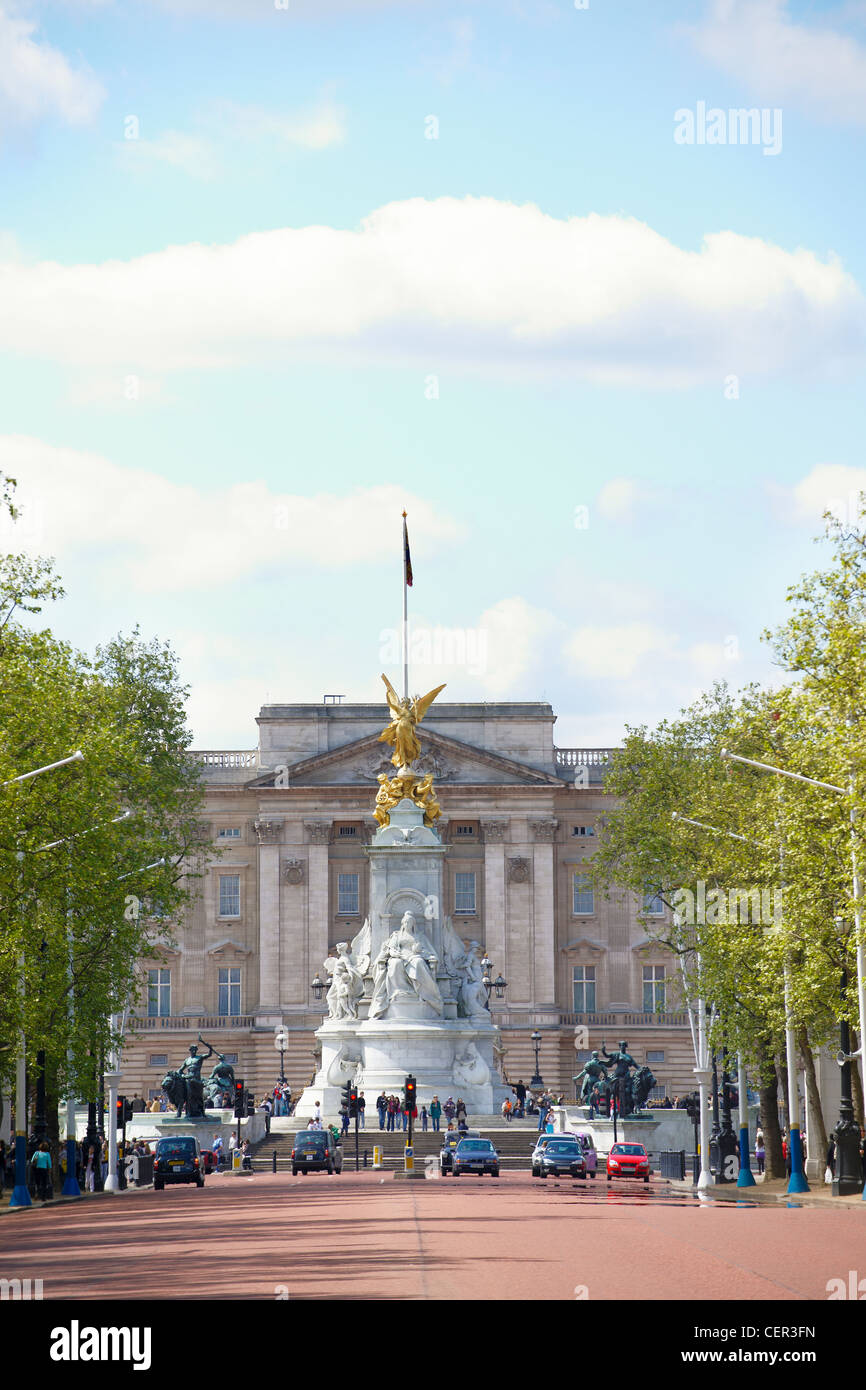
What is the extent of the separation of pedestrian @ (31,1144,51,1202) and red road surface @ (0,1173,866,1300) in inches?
200

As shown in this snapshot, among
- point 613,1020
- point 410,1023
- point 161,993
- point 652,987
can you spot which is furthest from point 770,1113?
point 161,993

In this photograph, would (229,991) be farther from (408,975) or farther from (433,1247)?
(433,1247)

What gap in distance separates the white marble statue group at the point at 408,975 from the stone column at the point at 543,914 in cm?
3659

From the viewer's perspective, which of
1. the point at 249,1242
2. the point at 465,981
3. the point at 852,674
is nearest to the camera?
the point at 249,1242

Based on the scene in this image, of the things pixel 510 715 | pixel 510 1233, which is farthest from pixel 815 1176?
pixel 510 715

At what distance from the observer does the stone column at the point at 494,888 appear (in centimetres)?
12044

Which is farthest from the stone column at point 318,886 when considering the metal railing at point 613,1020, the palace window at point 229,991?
the metal railing at point 613,1020

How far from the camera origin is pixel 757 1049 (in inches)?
2325

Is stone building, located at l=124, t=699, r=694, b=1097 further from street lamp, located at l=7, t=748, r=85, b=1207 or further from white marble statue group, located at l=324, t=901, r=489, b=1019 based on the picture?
street lamp, located at l=7, t=748, r=85, b=1207

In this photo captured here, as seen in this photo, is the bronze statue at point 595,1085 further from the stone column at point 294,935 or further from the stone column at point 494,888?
the stone column at point 294,935

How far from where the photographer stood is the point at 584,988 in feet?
401

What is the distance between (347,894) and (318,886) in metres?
2.26

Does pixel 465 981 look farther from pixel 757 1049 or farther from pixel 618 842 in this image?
pixel 757 1049
